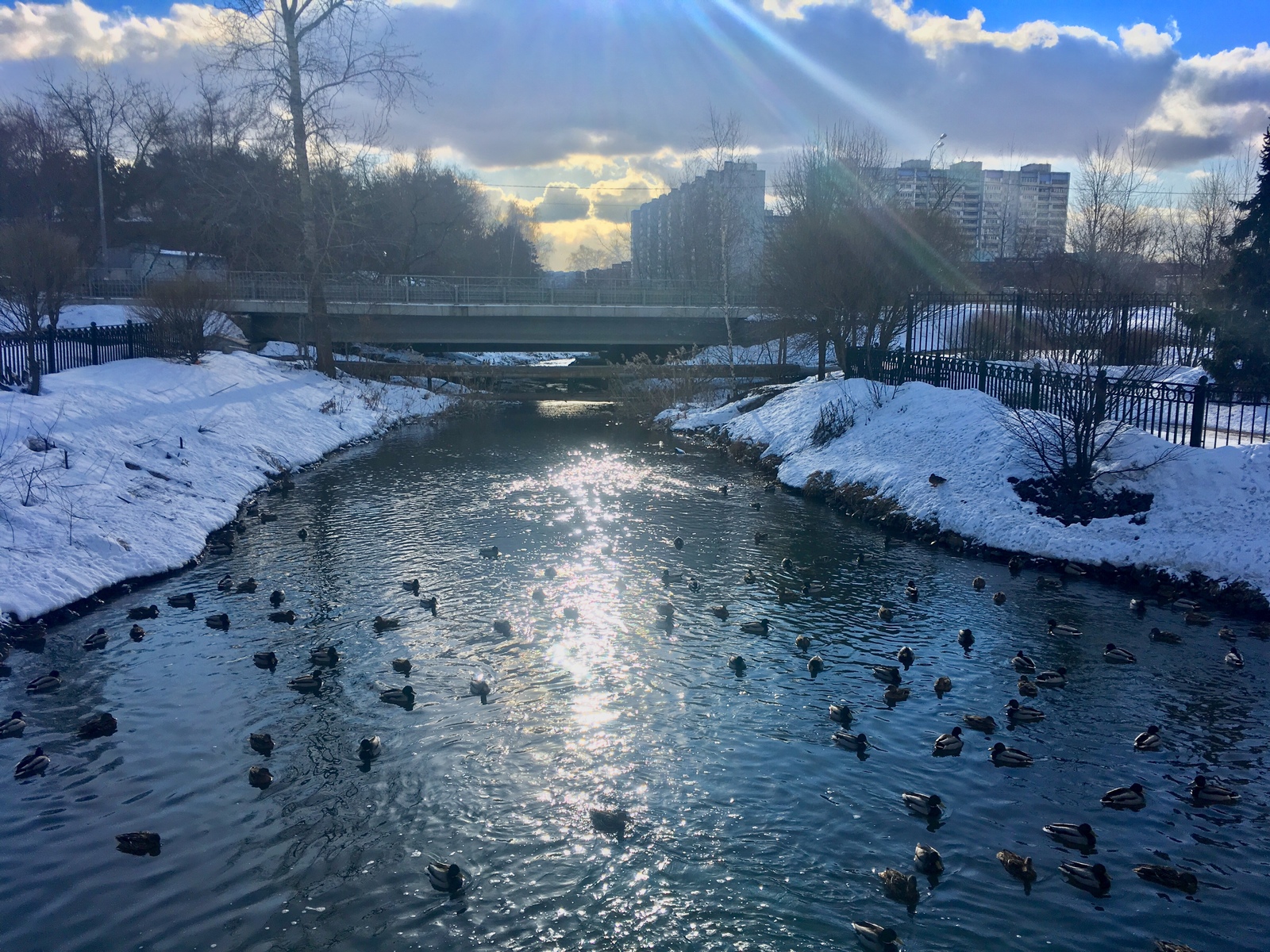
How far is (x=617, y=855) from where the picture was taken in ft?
25.8

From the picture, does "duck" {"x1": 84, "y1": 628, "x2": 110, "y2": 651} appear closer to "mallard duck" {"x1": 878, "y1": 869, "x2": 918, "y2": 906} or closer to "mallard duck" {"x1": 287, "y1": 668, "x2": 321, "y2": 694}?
"mallard duck" {"x1": 287, "y1": 668, "x2": 321, "y2": 694}

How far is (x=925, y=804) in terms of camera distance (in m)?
8.40

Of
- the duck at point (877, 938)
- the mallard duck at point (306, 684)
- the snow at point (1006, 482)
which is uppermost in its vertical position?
the snow at point (1006, 482)

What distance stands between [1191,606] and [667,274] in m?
73.0

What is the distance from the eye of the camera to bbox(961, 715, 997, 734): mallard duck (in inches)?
402

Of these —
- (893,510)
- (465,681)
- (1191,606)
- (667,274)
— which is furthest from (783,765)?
(667,274)

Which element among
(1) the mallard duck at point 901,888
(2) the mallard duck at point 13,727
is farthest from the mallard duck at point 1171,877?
(2) the mallard duck at point 13,727

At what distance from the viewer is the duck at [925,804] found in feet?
27.4

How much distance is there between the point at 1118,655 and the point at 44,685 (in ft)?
46.8

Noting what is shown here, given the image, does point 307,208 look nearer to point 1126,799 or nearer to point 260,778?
point 260,778

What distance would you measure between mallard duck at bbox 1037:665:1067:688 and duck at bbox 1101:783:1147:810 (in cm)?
281

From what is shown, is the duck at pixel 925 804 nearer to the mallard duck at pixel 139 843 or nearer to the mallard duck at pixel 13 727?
the mallard duck at pixel 139 843

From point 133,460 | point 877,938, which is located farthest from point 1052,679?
point 133,460

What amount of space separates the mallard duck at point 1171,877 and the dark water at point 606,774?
0.42 ft
